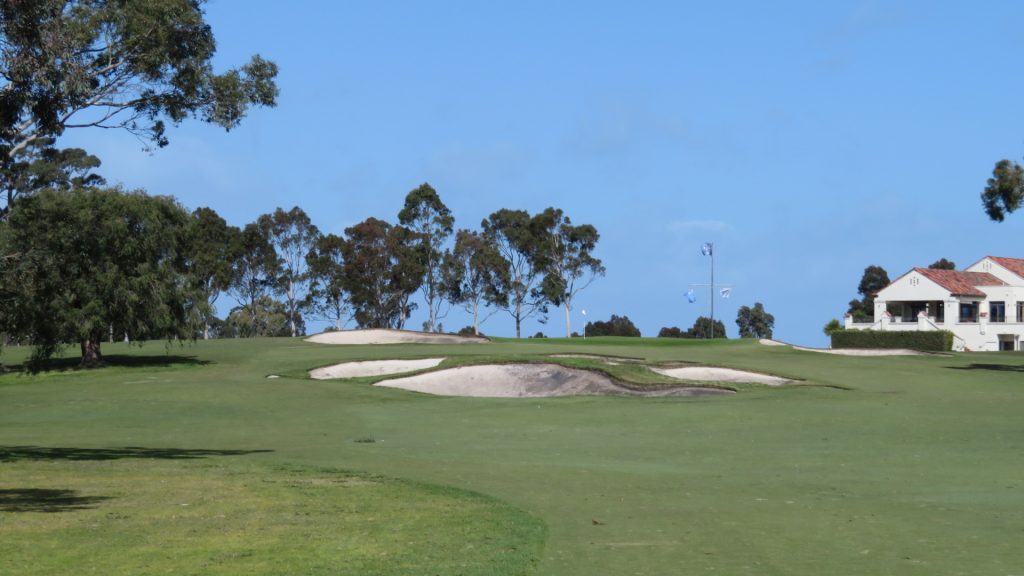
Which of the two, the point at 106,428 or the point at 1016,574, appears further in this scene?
the point at 106,428

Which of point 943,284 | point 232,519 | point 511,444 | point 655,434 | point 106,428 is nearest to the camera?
point 232,519

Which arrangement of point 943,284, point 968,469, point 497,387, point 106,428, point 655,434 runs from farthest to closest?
point 943,284 < point 497,387 < point 106,428 < point 655,434 < point 968,469

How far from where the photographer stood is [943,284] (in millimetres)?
92750

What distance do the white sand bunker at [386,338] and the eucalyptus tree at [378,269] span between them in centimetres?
3075

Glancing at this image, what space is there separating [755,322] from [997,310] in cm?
2772

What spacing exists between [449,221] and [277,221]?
51.0 feet

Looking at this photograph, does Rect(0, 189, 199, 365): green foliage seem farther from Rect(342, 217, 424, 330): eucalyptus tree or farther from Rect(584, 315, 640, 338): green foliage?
Rect(584, 315, 640, 338): green foliage

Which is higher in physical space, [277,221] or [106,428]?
[277,221]

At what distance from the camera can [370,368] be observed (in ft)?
145

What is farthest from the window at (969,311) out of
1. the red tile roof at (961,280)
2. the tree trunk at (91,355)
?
the tree trunk at (91,355)

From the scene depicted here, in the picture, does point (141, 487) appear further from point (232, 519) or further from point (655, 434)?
point (655, 434)

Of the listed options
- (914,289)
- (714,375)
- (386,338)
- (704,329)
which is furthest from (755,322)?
(714,375)

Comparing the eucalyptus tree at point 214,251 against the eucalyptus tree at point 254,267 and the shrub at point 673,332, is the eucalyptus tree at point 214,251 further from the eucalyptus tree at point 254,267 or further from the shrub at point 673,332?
the shrub at point 673,332

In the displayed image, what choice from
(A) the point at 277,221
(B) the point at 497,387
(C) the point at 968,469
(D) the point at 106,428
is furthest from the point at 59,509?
(A) the point at 277,221
